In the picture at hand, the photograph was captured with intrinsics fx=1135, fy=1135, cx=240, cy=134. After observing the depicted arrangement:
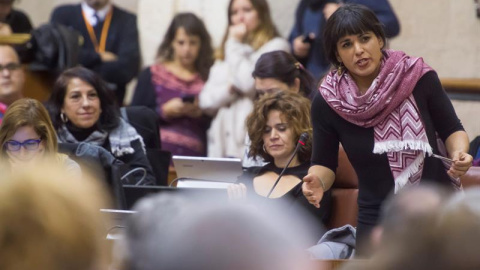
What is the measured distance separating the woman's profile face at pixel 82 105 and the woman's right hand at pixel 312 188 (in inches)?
88.1

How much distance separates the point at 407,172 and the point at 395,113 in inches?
8.8

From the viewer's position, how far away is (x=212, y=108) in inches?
284

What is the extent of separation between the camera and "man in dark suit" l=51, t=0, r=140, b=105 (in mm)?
7918

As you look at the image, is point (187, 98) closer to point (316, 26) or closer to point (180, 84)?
point (180, 84)

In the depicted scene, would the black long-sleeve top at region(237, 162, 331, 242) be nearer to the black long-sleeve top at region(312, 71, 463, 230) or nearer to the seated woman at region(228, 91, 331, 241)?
the seated woman at region(228, 91, 331, 241)

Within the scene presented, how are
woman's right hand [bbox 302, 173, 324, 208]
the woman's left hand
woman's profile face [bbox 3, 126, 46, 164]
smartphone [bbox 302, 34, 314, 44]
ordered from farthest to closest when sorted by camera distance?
smartphone [bbox 302, 34, 314, 44] < woman's profile face [bbox 3, 126, 46, 164] < woman's right hand [bbox 302, 173, 324, 208] < the woman's left hand

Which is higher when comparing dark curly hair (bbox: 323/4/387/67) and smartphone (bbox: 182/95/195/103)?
dark curly hair (bbox: 323/4/387/67)

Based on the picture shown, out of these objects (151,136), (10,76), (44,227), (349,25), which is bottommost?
(151,136)

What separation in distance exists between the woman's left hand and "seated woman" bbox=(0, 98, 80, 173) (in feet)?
6.44

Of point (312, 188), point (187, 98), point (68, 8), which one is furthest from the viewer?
point (68, 8)

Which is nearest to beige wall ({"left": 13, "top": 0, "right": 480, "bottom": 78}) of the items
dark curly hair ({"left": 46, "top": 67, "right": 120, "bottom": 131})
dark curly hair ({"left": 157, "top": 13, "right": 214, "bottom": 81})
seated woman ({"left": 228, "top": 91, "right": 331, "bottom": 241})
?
dark curly hair ({"left": 157, "top": 13, "right": 214, "bottom": 81})

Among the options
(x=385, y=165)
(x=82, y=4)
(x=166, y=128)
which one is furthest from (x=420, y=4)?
(x=385, y=165)

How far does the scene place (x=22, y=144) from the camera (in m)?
5.13

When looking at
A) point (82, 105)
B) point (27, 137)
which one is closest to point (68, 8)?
point (82, 105)
